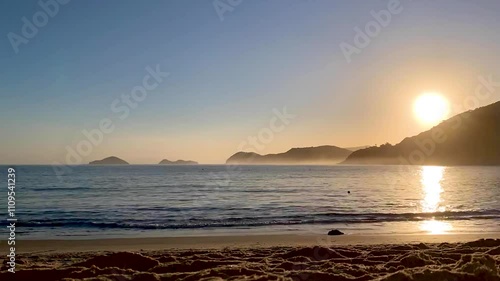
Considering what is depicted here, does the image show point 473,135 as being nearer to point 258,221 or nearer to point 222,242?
point 258,221

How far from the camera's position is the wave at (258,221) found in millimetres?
22891

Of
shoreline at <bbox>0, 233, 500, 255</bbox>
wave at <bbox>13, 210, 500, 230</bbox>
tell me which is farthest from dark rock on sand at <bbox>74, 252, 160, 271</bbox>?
wave at <bbox>13, 210, 500, 230</bbox>

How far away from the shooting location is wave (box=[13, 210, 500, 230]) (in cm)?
2289

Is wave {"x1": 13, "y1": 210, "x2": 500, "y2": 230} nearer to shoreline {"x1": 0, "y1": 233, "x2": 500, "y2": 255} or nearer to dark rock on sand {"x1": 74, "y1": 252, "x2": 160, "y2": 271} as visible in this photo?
shoreline {"x1": 0, "y1": 233, "x2": 500, "y2": 255}

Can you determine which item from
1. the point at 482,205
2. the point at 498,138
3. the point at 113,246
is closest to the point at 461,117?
the point at 498,138

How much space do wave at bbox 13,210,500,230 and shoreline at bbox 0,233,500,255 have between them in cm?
477

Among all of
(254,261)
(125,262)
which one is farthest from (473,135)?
(125,262)

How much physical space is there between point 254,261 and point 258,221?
1382cm

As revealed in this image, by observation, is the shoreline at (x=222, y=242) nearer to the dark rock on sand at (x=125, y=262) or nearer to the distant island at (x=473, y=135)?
the dark rock on sand at (x=125, y=262)

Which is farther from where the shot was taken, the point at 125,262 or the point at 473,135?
the point at 473,135

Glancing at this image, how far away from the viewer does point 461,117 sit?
18600 centimetres

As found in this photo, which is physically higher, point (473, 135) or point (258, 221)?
point (473, 135)

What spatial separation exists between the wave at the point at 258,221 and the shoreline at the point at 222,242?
477 centimetres

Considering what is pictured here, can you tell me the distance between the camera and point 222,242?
16.7 meters
